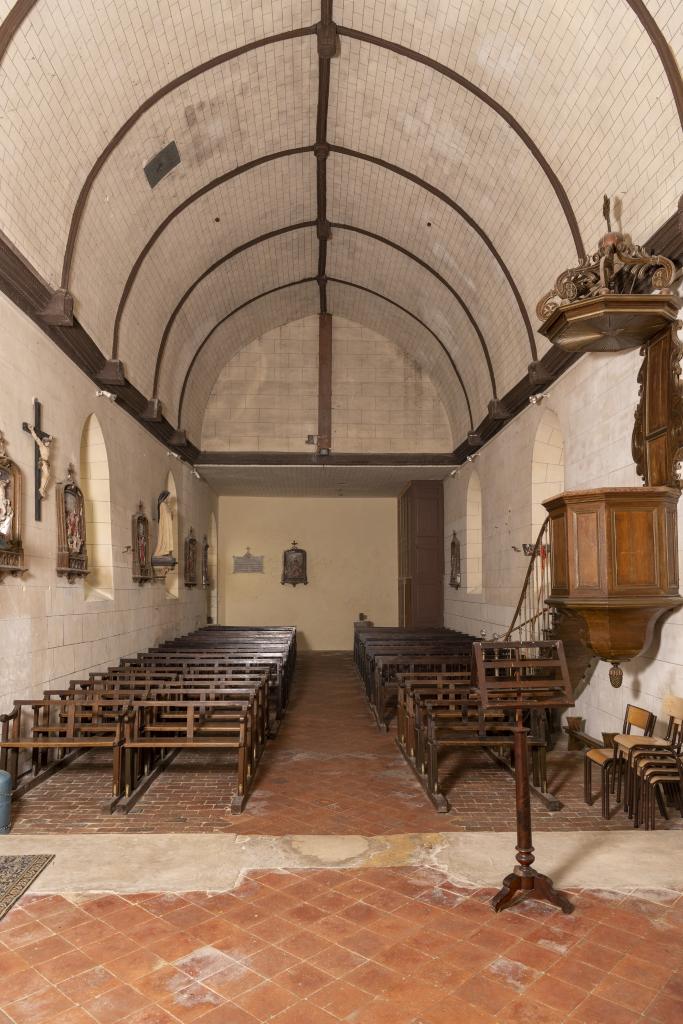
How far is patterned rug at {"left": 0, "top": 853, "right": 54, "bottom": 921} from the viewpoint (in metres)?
4.48

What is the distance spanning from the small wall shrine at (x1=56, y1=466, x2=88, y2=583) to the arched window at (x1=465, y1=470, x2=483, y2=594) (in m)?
8.74

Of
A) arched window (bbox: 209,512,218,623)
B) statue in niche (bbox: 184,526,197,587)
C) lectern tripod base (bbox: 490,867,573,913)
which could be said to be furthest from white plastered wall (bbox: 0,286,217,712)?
arched window (bbox: 209,512,218,623)

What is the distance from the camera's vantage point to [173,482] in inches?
615

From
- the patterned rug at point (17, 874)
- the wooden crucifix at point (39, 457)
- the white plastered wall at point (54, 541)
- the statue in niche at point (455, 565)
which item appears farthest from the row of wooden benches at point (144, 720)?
the statue in niche at point (455, 565)

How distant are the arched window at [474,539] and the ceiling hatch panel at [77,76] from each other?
9583 millimetres

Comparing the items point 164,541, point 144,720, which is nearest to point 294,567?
point 164,541

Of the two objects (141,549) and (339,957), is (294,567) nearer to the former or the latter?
(141,549)

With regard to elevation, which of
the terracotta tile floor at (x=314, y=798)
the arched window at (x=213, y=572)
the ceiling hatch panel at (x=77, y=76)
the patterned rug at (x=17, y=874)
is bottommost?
the terracotta tile floor at (x=314, y=798)

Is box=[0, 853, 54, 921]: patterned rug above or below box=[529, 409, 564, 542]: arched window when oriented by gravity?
below

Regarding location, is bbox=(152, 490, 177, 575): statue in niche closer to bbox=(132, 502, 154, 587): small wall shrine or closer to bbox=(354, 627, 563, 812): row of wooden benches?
bbox=(132, 502, 154, 587): small wall shrine

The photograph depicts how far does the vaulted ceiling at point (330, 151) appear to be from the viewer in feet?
23.5

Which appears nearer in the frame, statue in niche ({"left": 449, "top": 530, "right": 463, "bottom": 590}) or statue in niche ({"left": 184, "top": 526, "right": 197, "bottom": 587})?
statue in niche ({"left": 184, "top": 526, "right": 197, "bottom": 587})

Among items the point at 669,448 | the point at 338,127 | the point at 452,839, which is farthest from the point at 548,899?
the point at 338,127

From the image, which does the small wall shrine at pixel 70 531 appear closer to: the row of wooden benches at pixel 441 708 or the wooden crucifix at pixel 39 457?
the wooden crucifix at pixel 39 457
